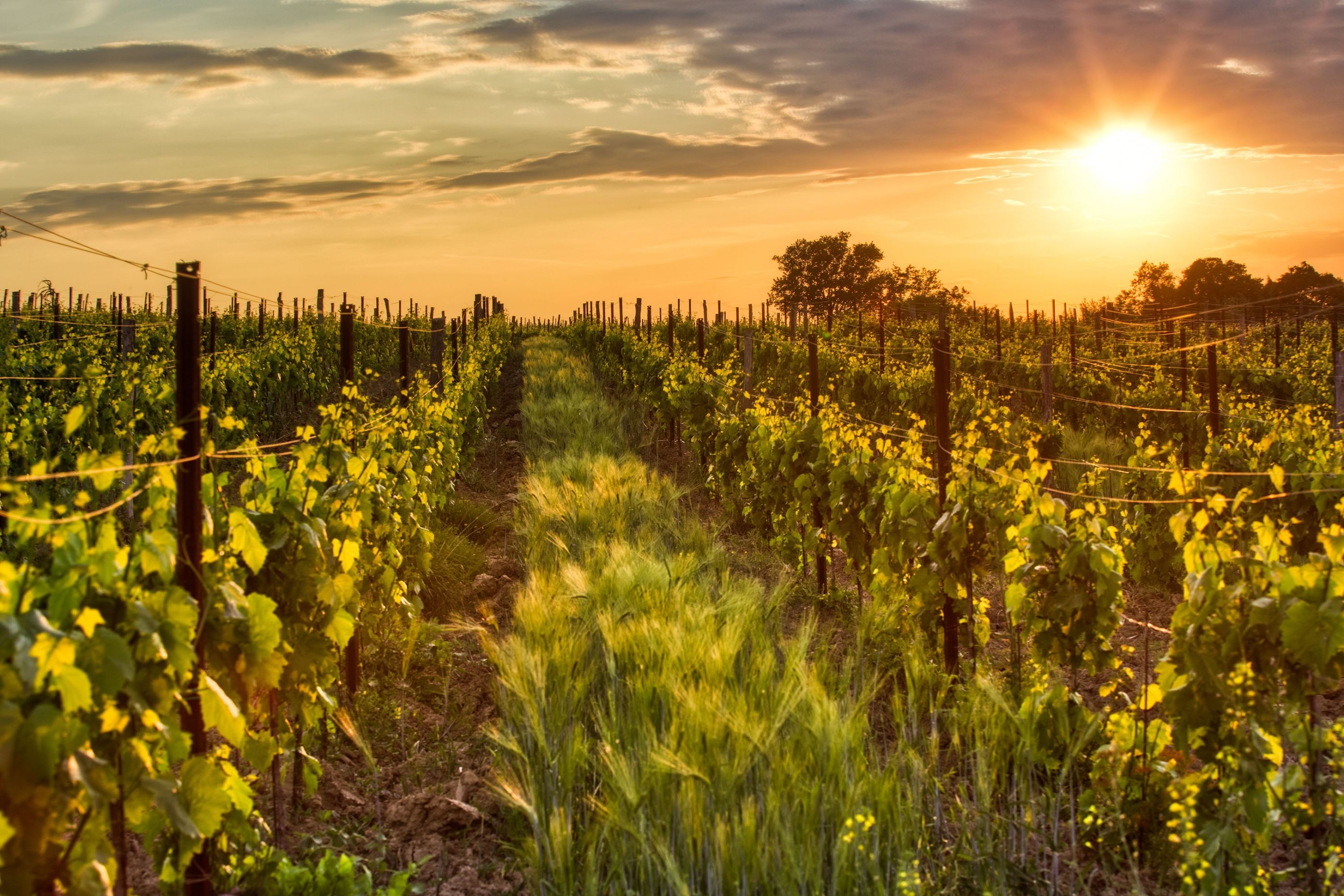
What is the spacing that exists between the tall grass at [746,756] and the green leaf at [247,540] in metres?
1.20

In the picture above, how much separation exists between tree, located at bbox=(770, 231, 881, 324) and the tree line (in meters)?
0.03

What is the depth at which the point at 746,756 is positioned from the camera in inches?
136

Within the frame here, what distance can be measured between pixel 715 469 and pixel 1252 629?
7.48m

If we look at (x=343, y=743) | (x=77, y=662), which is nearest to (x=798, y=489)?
(x=343, y=743)

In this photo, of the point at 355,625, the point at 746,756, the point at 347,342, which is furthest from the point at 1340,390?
the point at 355,625

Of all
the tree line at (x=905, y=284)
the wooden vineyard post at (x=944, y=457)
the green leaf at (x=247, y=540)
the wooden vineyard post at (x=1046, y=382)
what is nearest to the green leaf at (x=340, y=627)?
the green leaf at (x=247, y=540)

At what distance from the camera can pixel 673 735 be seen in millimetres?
3547

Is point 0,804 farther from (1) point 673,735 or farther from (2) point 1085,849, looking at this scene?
(2) point 1085,849

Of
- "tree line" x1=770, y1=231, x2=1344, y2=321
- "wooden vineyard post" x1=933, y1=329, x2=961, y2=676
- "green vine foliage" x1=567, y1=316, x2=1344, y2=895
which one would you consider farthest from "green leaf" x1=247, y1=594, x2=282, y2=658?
"tree line" x1=770, y1=231, x2=1344, y2=321

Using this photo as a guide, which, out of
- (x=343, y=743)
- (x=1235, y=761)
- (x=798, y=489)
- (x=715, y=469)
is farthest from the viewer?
(x=715, y=469)

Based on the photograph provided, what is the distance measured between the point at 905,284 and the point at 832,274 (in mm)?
4858

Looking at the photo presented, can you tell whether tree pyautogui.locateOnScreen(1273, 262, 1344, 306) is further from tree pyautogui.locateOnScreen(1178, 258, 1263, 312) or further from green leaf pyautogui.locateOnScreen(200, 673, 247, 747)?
green leaf pyautogui.locateOnScreen(200, 673, 247, 747)

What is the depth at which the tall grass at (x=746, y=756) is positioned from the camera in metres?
3.30

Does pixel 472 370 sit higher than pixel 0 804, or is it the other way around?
pixel 472 370
